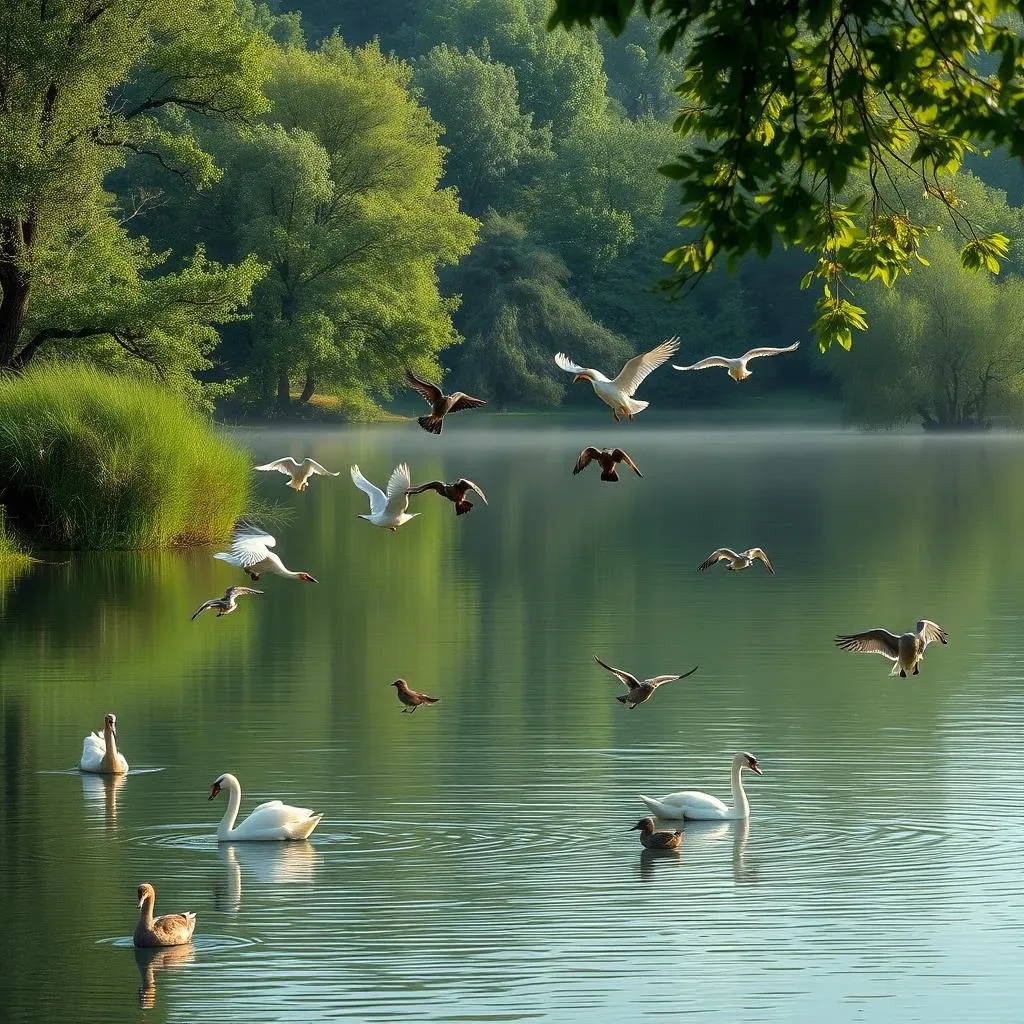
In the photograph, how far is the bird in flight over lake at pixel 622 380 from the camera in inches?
581

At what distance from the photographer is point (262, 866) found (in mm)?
12250

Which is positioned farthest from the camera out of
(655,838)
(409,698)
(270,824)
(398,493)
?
(398,493)

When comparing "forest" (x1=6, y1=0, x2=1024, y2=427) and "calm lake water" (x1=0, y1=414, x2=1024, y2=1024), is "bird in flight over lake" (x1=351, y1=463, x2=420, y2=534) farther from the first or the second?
"forest" (x1=6, y1=0, x2=1024, y2=427)

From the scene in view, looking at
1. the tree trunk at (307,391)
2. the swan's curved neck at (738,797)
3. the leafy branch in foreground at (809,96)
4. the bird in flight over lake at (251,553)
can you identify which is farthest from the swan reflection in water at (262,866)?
the tree trunk at (307,391)

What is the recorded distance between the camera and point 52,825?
1323 centimetres

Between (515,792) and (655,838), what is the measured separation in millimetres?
1828

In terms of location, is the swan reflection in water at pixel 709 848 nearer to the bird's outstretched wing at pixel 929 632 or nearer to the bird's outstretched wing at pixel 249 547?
the bird's outstretched wing at pixel 929 632

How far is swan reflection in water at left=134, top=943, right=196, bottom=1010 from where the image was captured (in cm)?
987

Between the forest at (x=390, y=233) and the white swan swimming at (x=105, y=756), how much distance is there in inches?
201

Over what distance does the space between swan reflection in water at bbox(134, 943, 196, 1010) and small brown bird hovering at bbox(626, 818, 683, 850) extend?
300cm

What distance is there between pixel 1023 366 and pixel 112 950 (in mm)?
61770

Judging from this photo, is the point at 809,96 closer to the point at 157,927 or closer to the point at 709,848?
the point at 157,927

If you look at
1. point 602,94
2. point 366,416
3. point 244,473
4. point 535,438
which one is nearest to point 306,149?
point 366,416

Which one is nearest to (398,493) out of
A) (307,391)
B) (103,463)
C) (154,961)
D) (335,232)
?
(154,961)
